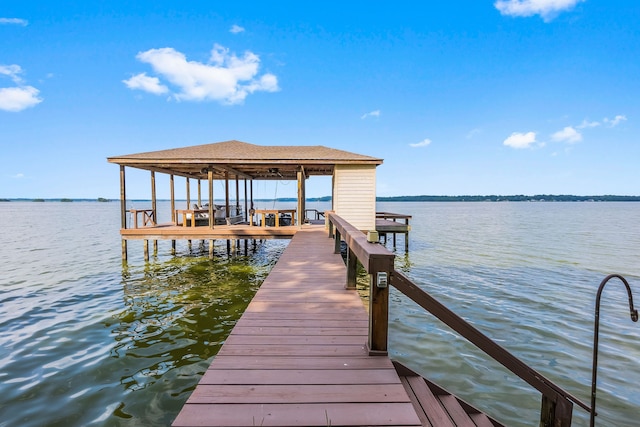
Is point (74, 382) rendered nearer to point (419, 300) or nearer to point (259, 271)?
point (419, 300)

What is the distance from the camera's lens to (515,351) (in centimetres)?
596

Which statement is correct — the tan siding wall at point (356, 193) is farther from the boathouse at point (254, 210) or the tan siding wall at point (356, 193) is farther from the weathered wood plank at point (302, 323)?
the weathered wood plank at point (302, 323)

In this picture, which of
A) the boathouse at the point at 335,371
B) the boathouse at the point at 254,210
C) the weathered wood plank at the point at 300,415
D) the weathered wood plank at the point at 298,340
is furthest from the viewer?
the boathouse at the point at 254,210

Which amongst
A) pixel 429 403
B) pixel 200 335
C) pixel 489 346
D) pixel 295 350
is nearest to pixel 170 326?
pixel 200 335

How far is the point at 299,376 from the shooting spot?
280 cm

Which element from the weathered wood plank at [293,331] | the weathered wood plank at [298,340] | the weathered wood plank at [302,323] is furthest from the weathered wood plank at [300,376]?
the weathered wood plank at [302,323]

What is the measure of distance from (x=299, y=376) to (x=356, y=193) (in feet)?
36.2

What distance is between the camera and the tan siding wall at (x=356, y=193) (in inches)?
524

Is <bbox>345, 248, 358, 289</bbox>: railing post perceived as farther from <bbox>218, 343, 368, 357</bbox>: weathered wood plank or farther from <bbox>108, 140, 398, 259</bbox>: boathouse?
<bbox>108, 140, 398, 259</bbox>: boathouse

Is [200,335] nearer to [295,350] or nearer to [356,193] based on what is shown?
[295,350]

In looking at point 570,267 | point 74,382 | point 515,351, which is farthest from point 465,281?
point 74,382

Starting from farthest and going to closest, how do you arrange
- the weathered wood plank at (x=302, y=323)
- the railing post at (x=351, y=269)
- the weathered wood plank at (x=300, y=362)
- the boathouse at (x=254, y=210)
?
the boathouse at (x=254, y=210)
the railing post at (x=351, y=269)
the weathered wood plank at (x=302, y=323)
the weathered wood plank at (x=300, y=362)

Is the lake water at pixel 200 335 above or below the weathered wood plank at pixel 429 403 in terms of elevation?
below

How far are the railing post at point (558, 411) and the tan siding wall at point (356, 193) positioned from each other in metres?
10.7
